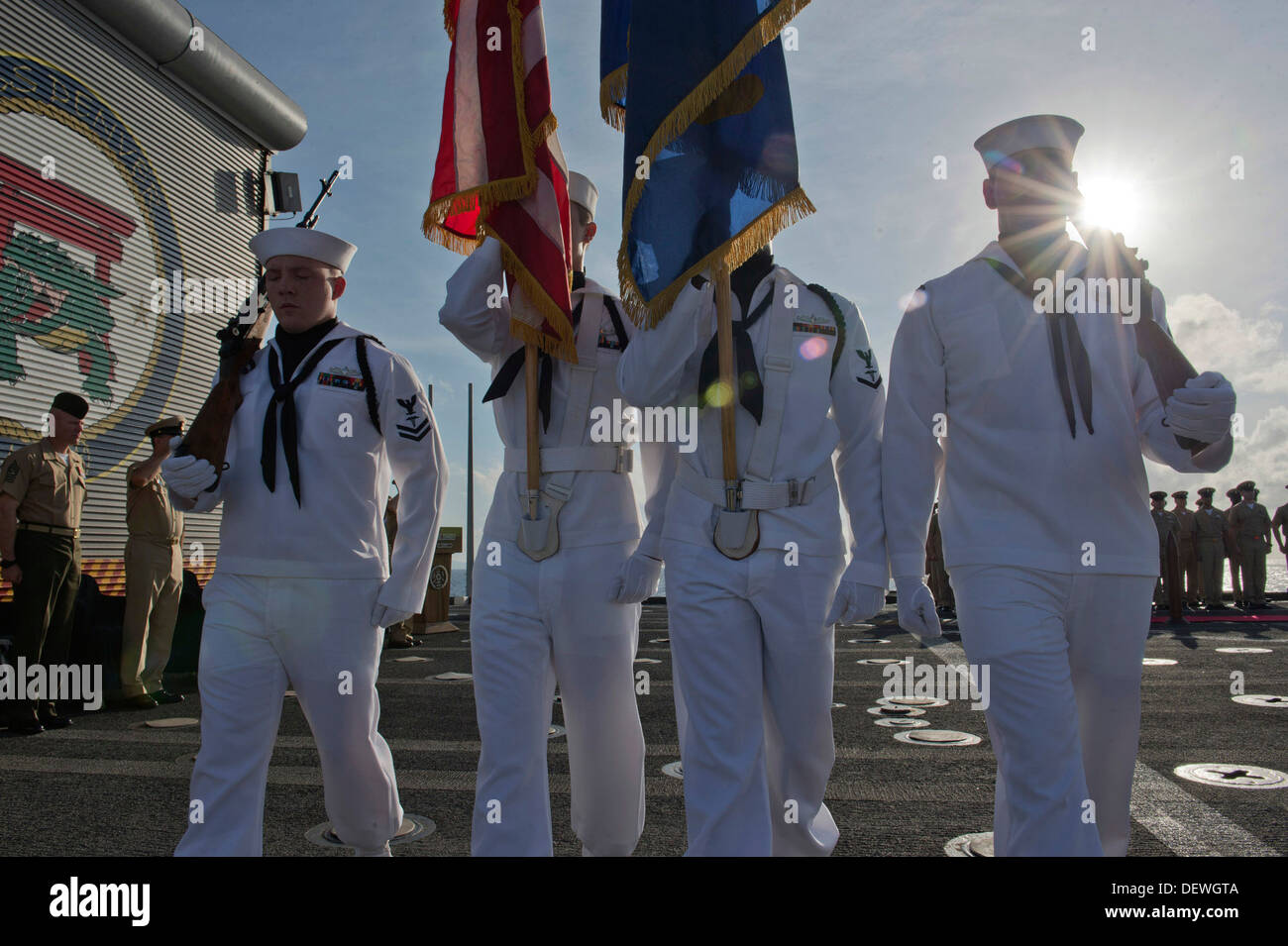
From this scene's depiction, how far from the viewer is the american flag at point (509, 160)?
3.36 m

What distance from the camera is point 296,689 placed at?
3096 millimetres

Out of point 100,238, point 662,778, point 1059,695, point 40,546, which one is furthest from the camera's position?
point 100,238

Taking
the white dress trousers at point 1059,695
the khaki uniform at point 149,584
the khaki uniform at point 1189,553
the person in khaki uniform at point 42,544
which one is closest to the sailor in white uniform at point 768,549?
the white dress trousers at point 1059,695

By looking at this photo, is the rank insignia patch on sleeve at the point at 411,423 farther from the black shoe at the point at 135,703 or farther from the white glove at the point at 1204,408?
the black shoe at the point at 135,703

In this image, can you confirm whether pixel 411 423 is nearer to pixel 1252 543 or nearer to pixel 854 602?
pixel 854 602

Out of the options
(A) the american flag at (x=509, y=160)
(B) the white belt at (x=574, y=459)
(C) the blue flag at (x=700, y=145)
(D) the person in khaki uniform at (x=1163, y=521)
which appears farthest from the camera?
(D) the person in khaki uniform at (x=1163, y=521)

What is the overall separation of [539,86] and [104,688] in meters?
7.11

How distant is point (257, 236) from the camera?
3.37 metres

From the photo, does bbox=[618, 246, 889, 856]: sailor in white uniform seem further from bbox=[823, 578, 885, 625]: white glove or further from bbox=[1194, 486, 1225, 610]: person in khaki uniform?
bbox=[1194, 486, 1225, 610]: person in khaki uniform

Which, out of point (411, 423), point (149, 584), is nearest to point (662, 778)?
point (411, 423)

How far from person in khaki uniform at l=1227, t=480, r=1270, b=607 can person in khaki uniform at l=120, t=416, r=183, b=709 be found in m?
17.3

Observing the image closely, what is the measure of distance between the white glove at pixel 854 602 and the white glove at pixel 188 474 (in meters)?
2.03

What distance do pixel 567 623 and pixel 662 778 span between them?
2.32 meters
